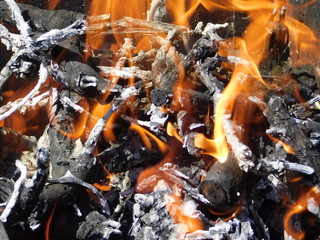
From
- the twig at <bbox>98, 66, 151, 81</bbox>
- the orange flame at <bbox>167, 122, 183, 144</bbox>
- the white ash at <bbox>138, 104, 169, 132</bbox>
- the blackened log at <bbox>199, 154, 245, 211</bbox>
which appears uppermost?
the twig at <bbox>98, 66, 151, 81</bbox>

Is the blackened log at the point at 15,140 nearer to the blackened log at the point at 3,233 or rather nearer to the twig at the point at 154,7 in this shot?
the blackened log at the point at 3,233

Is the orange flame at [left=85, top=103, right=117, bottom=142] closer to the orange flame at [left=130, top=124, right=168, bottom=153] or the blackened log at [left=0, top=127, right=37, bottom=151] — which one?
the orange flame at [left=130, top=124, right=168, bottom=153]

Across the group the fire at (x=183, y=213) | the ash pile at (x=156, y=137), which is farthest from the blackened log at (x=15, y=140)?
the fire at (x=183, y=213)

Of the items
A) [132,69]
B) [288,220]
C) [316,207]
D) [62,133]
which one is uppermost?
[132,69]

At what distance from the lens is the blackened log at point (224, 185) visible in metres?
2.71

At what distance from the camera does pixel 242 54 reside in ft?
11.2

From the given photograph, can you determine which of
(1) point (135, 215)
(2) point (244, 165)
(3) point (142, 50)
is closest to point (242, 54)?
(3) point (142, 50)

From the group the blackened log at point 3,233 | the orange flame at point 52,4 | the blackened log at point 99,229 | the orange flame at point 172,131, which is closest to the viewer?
the blackened log at point 3,233

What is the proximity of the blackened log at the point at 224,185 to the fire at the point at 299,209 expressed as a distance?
1.35ft

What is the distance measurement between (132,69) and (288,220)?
151 centimetres

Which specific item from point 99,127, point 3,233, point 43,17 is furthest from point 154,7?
point 3,233

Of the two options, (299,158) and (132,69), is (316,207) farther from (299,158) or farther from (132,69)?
(132,69)

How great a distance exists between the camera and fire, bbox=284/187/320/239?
111 inches

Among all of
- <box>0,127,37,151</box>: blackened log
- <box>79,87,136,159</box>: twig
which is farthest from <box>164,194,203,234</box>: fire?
<box>0,127,37,151</box>: blackened log
